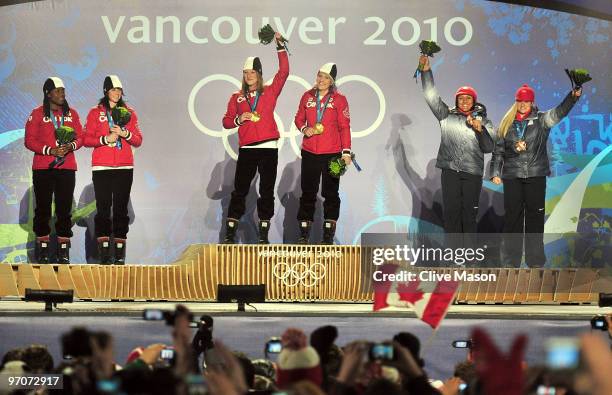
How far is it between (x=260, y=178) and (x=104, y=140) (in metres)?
1.78

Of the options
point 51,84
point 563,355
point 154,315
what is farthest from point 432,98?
point 563,355

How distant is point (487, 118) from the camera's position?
13148 mm

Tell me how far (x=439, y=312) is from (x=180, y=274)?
5.50 metres

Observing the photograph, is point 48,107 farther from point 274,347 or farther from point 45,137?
point 274,347

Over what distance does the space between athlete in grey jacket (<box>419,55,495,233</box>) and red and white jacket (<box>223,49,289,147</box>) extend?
5.16 ft

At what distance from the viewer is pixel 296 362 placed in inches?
181

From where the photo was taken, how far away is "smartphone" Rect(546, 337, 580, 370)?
2.59 m

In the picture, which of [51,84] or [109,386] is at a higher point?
[51,84]

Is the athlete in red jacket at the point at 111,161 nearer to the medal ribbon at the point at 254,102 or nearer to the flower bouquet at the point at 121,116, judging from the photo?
the flower bouquet at the point at 121,116

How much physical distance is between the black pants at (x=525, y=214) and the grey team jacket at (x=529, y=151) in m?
0.10

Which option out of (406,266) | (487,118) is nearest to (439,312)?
(406,266)

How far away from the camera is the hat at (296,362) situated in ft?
14.9

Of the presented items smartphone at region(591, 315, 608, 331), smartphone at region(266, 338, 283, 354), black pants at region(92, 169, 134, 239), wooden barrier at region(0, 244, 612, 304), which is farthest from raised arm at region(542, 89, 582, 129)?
smartphone at region(266, 338, 283, 354)

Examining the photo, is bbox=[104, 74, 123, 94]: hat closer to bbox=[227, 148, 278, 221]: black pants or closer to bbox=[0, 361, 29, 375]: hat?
bbox=[227, 148, 278, 221]: black pants
